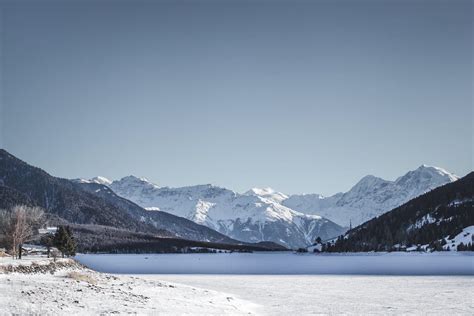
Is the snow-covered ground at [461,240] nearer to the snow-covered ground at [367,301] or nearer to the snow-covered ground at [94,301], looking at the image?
the snow-covered ground at [367,301]

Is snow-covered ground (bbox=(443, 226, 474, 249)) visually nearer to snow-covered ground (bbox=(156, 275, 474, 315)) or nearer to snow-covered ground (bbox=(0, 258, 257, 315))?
snow-covered ground (bbox=(156, 275, 474, 315))

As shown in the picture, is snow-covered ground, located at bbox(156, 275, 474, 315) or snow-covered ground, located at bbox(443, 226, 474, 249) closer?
snow-covered ground, located at bbox(156, 275, 474, 315)

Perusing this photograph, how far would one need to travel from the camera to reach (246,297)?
169 feet

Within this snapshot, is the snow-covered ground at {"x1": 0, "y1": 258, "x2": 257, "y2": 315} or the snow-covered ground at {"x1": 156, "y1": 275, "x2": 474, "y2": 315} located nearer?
the snow-covered ground at {"x1": 0, "y1": 258, "x2": 257, "y2": 315}

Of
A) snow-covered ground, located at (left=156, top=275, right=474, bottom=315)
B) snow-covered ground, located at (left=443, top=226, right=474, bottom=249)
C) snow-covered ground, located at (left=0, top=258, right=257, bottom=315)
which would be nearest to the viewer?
snow-covered ground, located at (left=0, top=258, right=257, bottom=315)

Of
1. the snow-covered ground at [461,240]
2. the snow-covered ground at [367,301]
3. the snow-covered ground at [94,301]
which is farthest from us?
the snow-covered ground at [461,240]

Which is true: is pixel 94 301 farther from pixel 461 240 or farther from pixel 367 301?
pixel 461 240

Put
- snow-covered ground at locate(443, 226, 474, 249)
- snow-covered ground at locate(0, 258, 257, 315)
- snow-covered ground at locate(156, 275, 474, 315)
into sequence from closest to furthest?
snow-covered ground at locate(0, 258, 257, 315), snow-covered ground at locate(156, 275, 474, 315), snow-covered ground at locate(443, 226, 474, 249)

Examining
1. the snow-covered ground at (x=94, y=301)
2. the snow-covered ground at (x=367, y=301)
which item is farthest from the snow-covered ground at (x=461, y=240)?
the snow-covered ground at (x=94, y=301)

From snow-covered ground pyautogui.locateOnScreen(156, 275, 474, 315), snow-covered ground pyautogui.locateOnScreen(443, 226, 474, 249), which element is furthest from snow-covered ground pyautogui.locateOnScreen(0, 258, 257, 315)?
snow-covered ground pyautogui.locateOnScreen(443, 226, 474, 249)

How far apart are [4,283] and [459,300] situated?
36.9 meters

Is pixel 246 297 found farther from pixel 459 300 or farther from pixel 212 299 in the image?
pixel 459 300

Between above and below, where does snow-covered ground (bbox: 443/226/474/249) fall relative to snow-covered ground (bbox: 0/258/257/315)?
above

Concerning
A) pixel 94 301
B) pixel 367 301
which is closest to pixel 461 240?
pixel 367 301
